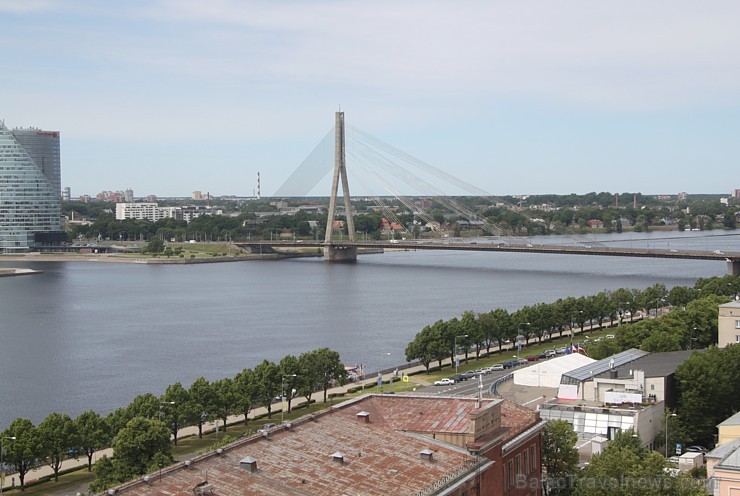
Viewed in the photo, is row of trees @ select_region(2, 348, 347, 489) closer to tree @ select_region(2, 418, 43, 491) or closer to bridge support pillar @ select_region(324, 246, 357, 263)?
tree @ select_region(2, 418, 43, 491)

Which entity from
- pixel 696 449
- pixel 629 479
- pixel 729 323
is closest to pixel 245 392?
pixel 696 449

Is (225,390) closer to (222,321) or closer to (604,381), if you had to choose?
(604,381)

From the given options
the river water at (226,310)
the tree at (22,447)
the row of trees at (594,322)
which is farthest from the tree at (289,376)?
the tree at (22,447)

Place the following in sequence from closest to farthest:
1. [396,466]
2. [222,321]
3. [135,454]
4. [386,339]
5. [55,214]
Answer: [396,466] → [135,454] → [386,339] → [222,321] → [55,214]

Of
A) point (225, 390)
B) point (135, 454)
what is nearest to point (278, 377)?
point (225, 390)

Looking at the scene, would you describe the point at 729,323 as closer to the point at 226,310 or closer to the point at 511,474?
the point at 511,474
